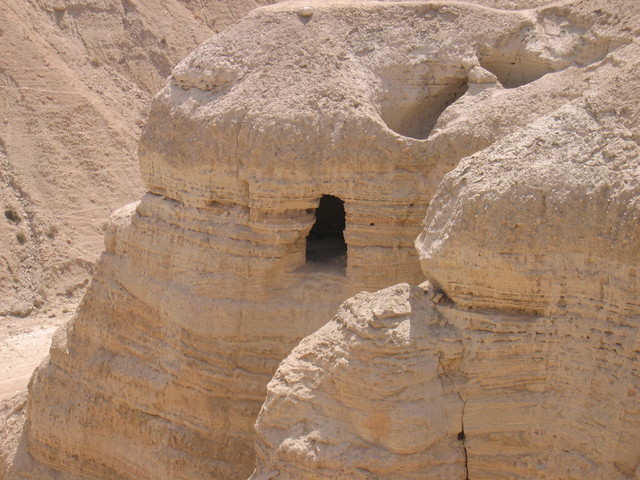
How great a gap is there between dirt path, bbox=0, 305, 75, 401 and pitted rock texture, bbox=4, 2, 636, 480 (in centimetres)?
625

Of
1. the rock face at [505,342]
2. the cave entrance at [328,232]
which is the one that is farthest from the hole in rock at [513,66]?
the rock face at [505,342]

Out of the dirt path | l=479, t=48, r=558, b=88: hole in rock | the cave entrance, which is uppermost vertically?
l=479, t=48, r=558, b=88: hole in rock

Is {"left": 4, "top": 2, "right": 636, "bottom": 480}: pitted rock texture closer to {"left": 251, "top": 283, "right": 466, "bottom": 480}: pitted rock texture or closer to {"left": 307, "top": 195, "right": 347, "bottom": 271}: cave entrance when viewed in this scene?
{"left": 307, "top": 195, "right": 347, "bottom": 271}: cave entrance

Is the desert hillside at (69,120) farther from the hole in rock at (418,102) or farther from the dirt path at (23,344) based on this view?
the hole in rock at (418,102)

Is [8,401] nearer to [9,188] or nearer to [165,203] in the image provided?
[165,203]

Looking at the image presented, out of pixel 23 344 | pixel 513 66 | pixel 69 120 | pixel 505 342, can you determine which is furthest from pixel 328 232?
pixel 69 120

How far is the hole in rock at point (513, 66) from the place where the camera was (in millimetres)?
14117

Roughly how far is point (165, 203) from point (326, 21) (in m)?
3.00

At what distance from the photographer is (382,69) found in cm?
1428

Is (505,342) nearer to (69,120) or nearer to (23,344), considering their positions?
(23,344)

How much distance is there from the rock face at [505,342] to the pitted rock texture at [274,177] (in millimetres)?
2823

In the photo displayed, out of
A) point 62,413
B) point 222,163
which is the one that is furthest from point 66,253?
point 222,163

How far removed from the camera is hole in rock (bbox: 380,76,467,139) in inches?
560

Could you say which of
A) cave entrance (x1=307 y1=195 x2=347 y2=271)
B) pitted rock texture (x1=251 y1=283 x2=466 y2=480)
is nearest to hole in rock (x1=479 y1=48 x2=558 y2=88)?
cave entrance (x1=307 y1=195 x2=347 y2=271)
